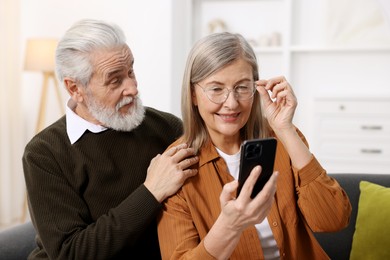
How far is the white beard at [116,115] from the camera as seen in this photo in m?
1.80

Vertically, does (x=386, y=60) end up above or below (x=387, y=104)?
above

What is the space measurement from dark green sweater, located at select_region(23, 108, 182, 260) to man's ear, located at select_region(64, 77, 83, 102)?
10 centimetres

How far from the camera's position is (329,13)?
453cm

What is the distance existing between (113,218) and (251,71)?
1.94 feet

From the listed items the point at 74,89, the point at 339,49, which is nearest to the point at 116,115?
the point at 74,89

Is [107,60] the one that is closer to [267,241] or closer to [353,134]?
[267,241]

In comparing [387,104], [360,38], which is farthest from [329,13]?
[387,104]

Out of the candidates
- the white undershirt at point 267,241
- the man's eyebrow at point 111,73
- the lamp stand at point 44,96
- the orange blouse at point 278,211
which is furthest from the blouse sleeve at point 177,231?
the lamp stand at point 44,96

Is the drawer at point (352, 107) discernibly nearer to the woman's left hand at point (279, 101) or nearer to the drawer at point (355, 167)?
the drawer at point (355, 167)

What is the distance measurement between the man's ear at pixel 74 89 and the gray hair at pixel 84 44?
0.03m

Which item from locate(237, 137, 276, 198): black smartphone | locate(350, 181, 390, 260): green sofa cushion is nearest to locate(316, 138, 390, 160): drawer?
locate(350, 181, 390, 260): green sofa cushion

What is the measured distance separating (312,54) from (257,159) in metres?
3.45

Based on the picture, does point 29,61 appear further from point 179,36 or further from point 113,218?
point 113,218

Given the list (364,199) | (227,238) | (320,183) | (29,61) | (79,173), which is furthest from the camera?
(29,61)
